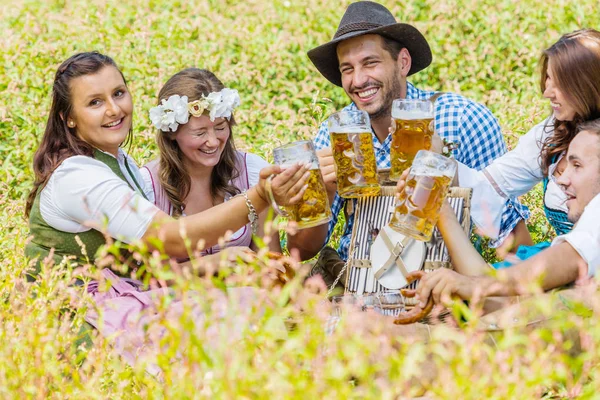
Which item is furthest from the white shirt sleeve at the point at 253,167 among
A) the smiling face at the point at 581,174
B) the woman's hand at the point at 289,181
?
the smiling face at the point at 581,174

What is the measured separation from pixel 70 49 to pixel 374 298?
4480 mm

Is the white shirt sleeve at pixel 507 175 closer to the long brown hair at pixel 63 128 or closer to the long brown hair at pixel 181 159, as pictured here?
the long brown hair at pixel 181 159

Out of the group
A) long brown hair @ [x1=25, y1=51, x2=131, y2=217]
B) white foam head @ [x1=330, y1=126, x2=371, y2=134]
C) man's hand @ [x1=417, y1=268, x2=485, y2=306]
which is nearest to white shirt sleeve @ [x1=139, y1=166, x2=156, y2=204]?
long brown hair @ [x1=25, y1=51, x2=131, y2=217]

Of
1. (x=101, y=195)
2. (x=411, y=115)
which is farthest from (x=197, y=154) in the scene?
(x=411, y=115)

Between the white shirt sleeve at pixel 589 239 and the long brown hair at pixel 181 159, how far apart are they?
174 cm

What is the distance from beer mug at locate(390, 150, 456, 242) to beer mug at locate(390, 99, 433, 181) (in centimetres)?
25

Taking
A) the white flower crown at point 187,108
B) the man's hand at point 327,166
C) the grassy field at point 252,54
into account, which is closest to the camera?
the man's hand at point 327,166

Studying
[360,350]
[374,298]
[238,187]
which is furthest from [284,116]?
[360,350]

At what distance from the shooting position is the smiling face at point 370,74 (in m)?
3.81

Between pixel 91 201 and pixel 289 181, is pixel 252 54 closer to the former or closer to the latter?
pixel 91 201

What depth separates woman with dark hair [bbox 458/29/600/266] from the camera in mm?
3211

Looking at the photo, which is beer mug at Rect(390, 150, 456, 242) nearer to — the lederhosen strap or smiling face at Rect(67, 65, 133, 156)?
the lederhosen strap

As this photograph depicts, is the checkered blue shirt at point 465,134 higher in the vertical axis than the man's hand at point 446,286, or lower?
higher

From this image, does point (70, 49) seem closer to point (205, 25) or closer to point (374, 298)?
point (205, 25)
